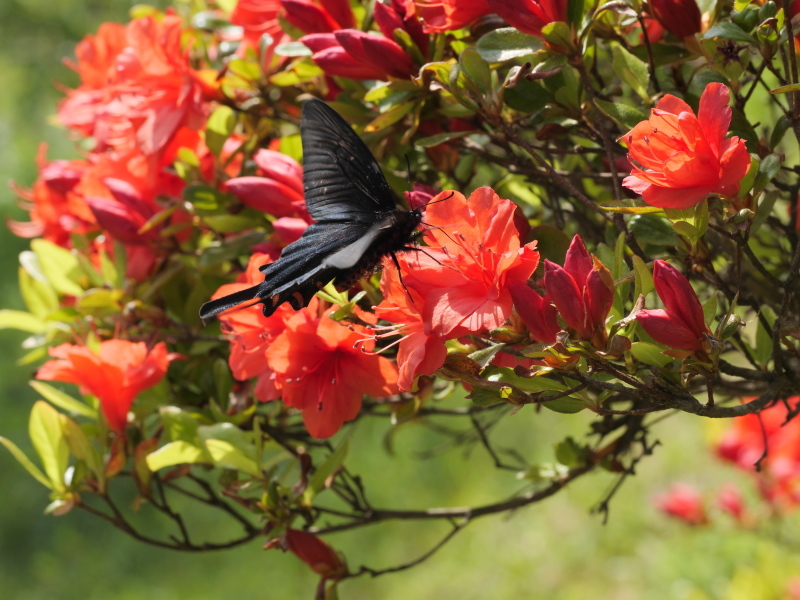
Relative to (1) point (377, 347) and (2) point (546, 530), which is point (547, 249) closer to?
(1) point (377, 347)

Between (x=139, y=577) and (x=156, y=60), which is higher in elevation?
(x=156, y=60)

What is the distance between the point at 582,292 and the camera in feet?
2.00

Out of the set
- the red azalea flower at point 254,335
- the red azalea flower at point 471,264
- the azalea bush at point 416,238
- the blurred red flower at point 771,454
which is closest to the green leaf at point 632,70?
the azalea bush at point 416,238

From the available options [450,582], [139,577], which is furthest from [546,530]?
[139,577]

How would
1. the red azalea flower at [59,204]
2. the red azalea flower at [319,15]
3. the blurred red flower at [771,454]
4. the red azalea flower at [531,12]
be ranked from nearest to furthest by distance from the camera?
the red azalea flower at [531,12] < the red azalea flower at [319,15] < the red azalea flower at [59,204] < the blurred red flower at [771,454]

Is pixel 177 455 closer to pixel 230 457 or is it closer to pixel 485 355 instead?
pixel 230 457

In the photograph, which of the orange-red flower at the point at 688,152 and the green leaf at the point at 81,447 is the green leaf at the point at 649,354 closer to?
the orange-red flower at the point at 688,152

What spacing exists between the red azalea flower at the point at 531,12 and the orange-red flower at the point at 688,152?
0.50 feet

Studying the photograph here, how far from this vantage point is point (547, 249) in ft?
2.48

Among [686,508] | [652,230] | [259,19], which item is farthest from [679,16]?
A: [686,508]

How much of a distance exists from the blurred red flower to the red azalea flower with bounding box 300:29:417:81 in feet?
5.03

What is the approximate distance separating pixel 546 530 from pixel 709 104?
275 cm

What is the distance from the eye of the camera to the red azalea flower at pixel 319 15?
86 cm

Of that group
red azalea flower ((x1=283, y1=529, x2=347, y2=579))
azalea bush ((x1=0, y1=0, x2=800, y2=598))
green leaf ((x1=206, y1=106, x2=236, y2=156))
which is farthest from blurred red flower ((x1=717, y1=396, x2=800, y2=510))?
green leaf ((x1=206, y1=106, x2=236, y2=156))
